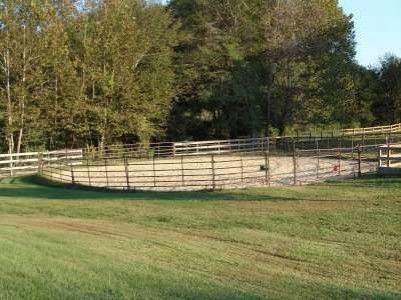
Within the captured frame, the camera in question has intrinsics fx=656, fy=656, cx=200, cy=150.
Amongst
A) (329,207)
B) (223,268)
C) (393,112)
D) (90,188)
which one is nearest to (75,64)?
(90,188)

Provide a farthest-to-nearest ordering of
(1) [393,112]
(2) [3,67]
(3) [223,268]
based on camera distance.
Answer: (1) [393,112]
(2) [3,67]
(3) [223,268]

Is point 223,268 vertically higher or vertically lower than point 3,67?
lower

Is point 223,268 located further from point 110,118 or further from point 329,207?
point 110,118

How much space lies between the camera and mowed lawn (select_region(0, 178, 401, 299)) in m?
7.01

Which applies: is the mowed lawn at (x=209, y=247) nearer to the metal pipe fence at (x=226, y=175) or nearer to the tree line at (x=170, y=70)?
the metal pipe fence at (x=226, y=175)

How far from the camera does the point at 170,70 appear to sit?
52438 millimetres

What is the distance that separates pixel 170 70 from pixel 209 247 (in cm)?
4321

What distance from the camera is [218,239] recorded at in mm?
11055

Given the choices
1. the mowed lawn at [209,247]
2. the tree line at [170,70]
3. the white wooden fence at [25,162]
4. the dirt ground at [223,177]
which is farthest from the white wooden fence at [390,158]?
the tree line at [170,70]

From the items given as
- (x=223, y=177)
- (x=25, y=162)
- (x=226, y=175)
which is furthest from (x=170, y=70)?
(x=223, y=177)

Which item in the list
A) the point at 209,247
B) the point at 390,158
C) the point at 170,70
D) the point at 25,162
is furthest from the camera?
the point at 170,70

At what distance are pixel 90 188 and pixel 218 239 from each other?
14.2 m

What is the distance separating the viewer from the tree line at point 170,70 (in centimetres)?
4081

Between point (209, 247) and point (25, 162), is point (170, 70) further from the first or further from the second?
point (209, 247)
